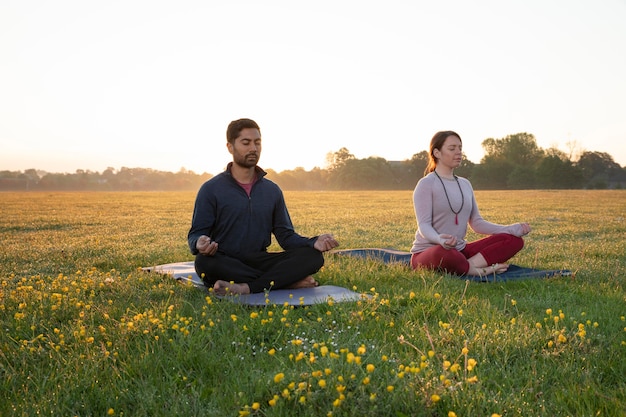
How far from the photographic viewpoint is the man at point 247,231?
20.3 feet

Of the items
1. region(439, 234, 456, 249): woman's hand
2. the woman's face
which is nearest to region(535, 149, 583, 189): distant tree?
the woman's face

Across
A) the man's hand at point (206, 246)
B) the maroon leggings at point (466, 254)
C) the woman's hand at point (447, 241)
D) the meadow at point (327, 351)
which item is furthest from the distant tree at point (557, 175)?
the man's hand at point (206, 246)

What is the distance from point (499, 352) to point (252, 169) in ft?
12.2

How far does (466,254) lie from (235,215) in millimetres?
3425

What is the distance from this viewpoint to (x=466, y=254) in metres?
7.68

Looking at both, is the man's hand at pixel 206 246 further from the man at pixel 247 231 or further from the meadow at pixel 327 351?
the meadow at pixel 327 351

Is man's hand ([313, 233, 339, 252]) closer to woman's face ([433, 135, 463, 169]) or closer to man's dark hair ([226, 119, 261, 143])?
man's dark hair ([226, 119, 261, 143])

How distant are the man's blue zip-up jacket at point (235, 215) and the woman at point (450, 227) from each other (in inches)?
70.4

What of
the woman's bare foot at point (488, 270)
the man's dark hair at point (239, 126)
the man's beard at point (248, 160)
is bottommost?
the woman's bare foot at point (488, 270)

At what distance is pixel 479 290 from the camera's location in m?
6.53

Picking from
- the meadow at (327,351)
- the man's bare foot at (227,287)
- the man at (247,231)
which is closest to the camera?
the meadow at (327,351)

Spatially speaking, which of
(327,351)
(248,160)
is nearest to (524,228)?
(248,160)

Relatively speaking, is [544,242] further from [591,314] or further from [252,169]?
[252,169]

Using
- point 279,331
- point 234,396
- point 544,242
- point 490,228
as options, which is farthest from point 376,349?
point 544,242
